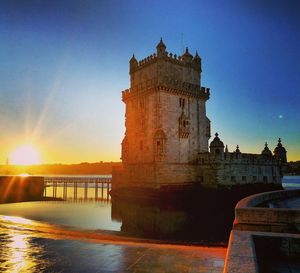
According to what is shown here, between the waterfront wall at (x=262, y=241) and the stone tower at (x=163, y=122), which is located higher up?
the stone tower at (x=163, y=122)

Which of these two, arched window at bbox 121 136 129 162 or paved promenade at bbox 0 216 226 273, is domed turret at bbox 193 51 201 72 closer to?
arched window at bbox 121 136 129 162

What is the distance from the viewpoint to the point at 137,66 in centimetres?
4325

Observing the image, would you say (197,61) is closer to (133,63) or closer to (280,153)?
(133,63)

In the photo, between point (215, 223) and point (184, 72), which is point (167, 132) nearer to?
point (184, 72)

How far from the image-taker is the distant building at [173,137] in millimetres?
36875

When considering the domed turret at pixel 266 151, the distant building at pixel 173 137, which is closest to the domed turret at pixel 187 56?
the distant building at pixel 173 137

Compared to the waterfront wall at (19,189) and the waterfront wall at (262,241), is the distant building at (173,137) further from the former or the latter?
the waterfront wall at (262,241)

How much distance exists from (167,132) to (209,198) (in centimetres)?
1076

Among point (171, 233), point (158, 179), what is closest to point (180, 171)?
point (158, 179)

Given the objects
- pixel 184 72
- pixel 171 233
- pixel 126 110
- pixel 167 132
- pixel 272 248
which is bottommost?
pixel 171 233

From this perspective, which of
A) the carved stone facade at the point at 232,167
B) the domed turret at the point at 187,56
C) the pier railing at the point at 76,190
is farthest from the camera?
the pier railing at the point at 76,190

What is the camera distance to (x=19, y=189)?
47.6 metres

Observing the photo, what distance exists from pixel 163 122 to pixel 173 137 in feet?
8.45

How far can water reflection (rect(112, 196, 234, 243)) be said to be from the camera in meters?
21.5
